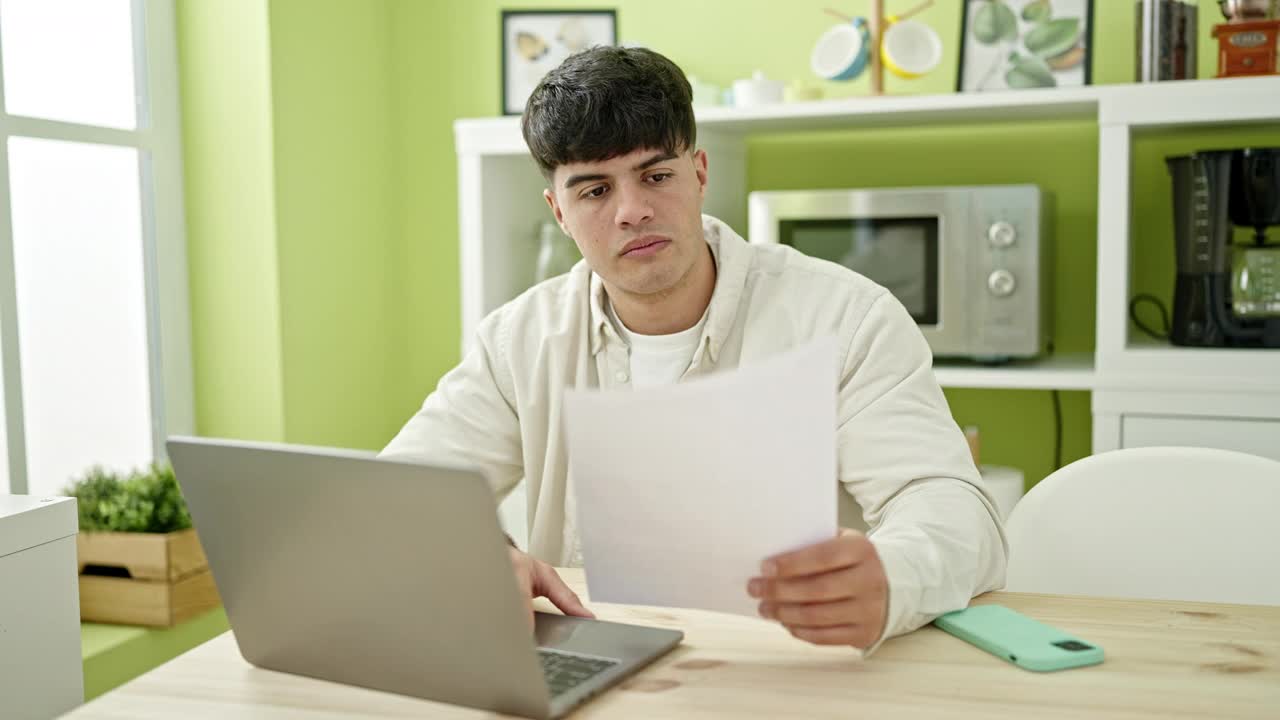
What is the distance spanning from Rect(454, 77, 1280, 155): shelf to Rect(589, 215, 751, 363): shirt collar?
881 millimetres

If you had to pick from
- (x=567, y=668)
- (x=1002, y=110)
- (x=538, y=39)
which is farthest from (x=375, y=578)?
(x=538, y=39)

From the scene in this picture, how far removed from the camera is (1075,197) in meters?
2.62

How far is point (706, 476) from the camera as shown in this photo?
34.0 inches

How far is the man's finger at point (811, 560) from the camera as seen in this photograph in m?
0.92

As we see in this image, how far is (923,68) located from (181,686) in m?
1.95

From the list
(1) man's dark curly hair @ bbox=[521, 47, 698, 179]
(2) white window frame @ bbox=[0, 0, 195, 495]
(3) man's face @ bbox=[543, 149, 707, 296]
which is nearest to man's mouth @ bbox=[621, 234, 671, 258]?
(3) man's face @ bbox=[543, 149, 707, 296]

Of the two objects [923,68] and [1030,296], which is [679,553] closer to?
[1030,296]

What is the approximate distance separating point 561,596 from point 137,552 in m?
1.39

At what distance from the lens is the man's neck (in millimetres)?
1565

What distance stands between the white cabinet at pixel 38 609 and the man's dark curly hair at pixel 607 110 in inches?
33.2

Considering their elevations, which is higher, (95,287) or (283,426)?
(95,287)

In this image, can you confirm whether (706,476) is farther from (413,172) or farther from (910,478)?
(413,172)

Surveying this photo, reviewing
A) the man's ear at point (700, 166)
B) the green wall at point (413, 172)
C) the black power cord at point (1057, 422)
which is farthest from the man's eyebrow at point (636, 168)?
the black power cord at point (1057, 422)

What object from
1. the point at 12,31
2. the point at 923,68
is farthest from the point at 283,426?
the point at 923,68
